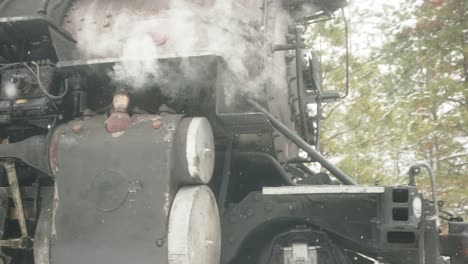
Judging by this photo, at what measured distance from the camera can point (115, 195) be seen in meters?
3.16

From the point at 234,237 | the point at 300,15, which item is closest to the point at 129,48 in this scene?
the point at 234,237

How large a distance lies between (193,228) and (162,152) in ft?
1.51

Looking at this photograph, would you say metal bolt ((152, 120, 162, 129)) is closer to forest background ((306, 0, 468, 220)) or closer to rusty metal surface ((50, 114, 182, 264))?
rusty metal surface ((50, 114, 182, 264))

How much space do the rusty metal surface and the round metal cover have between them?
5cm

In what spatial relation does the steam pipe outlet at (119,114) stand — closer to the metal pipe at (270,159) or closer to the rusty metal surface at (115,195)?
the rusty metal surface at (115,195)

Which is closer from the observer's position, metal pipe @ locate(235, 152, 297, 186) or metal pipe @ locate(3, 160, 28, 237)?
metal pipe @ locate(3, 160, 28, 237)

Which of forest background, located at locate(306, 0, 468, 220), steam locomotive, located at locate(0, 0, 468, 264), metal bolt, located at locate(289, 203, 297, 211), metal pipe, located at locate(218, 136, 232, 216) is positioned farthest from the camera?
forest background, located at locate(306, 0, 468, 220)

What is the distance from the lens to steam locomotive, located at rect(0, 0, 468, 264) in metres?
3.17

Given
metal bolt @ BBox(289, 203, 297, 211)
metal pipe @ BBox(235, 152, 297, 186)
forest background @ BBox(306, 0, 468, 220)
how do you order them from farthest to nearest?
forest background @ BBox(306, 0, 468, 220), metal pipe @ BBox(235, 152, 297, 186), metal bolt @ BBox(289, 203, 297, 211)

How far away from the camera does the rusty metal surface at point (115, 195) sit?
3098 mm

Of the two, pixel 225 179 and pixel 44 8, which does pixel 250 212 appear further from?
pixel 44 8

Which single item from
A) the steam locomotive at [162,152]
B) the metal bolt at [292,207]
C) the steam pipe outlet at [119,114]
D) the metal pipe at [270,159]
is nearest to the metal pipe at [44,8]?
the steam locomotive at [162,152]

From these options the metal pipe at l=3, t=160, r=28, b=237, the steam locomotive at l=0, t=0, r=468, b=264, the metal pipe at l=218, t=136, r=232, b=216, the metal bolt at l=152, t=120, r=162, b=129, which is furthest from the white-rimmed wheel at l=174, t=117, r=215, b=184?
the metal pipe at l=3, t=160, r=28, b=237

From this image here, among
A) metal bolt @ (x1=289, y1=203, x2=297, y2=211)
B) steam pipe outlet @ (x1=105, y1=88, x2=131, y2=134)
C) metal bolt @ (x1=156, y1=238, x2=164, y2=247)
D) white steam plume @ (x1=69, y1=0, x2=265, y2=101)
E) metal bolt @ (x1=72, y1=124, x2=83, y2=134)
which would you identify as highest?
white steam plume @ (x1=69, y1=0, x2=265, y2=101)
